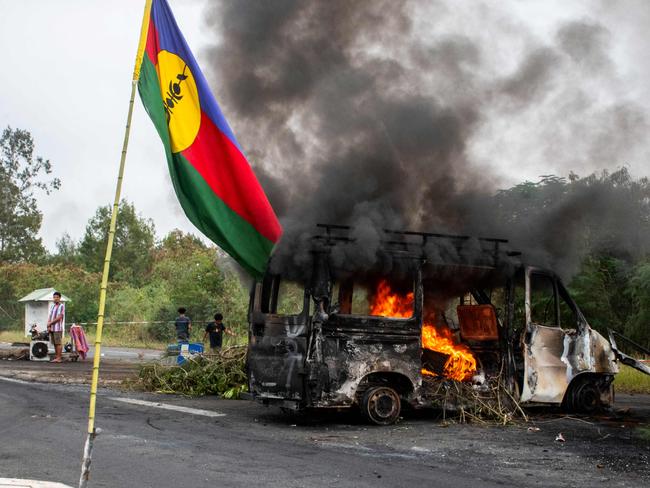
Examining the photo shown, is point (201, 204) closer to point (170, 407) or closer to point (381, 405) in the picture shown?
point (381, 405)

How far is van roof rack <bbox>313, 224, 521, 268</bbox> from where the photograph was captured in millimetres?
10047

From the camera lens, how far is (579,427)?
10.2 metres

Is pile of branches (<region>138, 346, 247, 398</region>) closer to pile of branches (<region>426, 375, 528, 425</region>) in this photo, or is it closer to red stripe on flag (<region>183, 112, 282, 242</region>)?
pile of branches (<region>426, 375, 528, 425</region>)

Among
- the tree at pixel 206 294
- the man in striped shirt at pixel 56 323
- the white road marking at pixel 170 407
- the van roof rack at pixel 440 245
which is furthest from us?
the tree at pixel 206 294

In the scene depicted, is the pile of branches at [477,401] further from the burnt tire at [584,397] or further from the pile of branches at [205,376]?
the pile of branches at [205,376]

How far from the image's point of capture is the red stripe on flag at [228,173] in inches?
242

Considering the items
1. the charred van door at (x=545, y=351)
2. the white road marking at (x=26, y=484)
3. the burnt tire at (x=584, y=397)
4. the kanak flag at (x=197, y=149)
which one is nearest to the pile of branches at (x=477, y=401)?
the charred van door at (x=545, y=351)

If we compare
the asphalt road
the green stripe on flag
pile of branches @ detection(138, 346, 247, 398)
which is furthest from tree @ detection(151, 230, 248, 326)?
the green stripe on flag

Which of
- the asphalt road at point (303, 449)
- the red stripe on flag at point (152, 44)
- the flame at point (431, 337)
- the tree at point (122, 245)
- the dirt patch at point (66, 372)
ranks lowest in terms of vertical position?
the asphalt road at point (303, 449)

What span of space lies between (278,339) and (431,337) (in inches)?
97.1

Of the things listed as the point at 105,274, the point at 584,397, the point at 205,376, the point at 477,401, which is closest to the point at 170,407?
the point at 205,376

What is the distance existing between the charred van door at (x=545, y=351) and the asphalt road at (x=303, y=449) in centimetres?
44

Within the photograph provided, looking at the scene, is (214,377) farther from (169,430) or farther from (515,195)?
(515,195)

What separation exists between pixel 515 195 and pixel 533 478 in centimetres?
719
